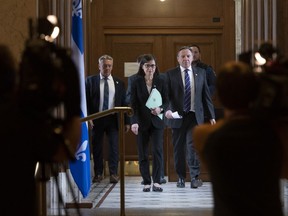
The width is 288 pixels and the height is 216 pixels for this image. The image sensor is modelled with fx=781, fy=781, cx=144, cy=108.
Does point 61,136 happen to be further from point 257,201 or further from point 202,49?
point 202,49

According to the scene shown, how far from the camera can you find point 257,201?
3.36 metres

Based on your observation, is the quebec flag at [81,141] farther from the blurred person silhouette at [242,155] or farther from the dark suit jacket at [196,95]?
the blurred person silhouette at [242,155]

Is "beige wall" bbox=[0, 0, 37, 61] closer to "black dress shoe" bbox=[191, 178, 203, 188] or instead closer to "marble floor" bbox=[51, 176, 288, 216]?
"marble floor" bbox=[51, 176, 288, 216]

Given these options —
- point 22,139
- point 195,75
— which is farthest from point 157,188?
point 22,139

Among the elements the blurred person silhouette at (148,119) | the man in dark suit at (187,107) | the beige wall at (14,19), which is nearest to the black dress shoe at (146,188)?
the blurred person silhouette at (148,119)

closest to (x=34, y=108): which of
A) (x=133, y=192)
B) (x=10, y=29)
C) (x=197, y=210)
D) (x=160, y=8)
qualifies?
(x=10, y=29)

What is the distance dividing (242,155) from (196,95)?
648 cm

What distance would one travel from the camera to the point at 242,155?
339cm

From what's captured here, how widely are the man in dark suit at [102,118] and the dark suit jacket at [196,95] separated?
3.57 feet

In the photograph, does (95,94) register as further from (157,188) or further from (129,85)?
(157,188)

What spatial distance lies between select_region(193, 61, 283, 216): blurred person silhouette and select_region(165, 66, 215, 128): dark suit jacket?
637 cm

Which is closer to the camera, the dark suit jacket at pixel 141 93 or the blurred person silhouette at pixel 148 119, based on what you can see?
the blurred person silhouette at pixel 148 119

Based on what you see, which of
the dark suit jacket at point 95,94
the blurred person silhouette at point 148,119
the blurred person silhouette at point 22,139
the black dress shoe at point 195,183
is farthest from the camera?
the dark suit jacket at point 95,94

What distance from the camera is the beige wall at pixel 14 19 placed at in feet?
23.9
